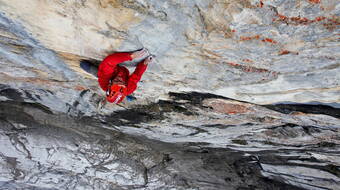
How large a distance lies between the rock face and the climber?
12 centimetres

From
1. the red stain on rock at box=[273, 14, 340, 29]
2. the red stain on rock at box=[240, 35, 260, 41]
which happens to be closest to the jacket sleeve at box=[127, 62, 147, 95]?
the red stain on rock at box=[240, 35, 260, 41]

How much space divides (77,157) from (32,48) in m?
4.06

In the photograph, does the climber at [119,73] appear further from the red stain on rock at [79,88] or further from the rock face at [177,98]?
the red stain on rock at [79,88]

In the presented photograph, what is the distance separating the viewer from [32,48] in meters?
3.15

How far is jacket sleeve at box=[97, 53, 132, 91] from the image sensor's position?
9.11 feet

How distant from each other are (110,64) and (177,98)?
1.52 metres

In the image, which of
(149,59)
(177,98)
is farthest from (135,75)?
(177,98)

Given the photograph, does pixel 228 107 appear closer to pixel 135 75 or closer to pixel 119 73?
pixel 135 75

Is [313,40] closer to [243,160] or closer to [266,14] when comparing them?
[266,14]

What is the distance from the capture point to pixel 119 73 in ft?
10.0

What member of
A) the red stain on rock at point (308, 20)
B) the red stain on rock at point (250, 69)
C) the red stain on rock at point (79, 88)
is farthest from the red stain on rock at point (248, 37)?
the red stain on rock at point (79, 88)

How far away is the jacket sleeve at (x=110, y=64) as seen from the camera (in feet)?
9.11

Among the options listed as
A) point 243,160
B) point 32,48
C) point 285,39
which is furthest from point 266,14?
point 243,160

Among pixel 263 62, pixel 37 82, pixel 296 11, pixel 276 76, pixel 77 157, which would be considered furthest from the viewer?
pixel 77 157
